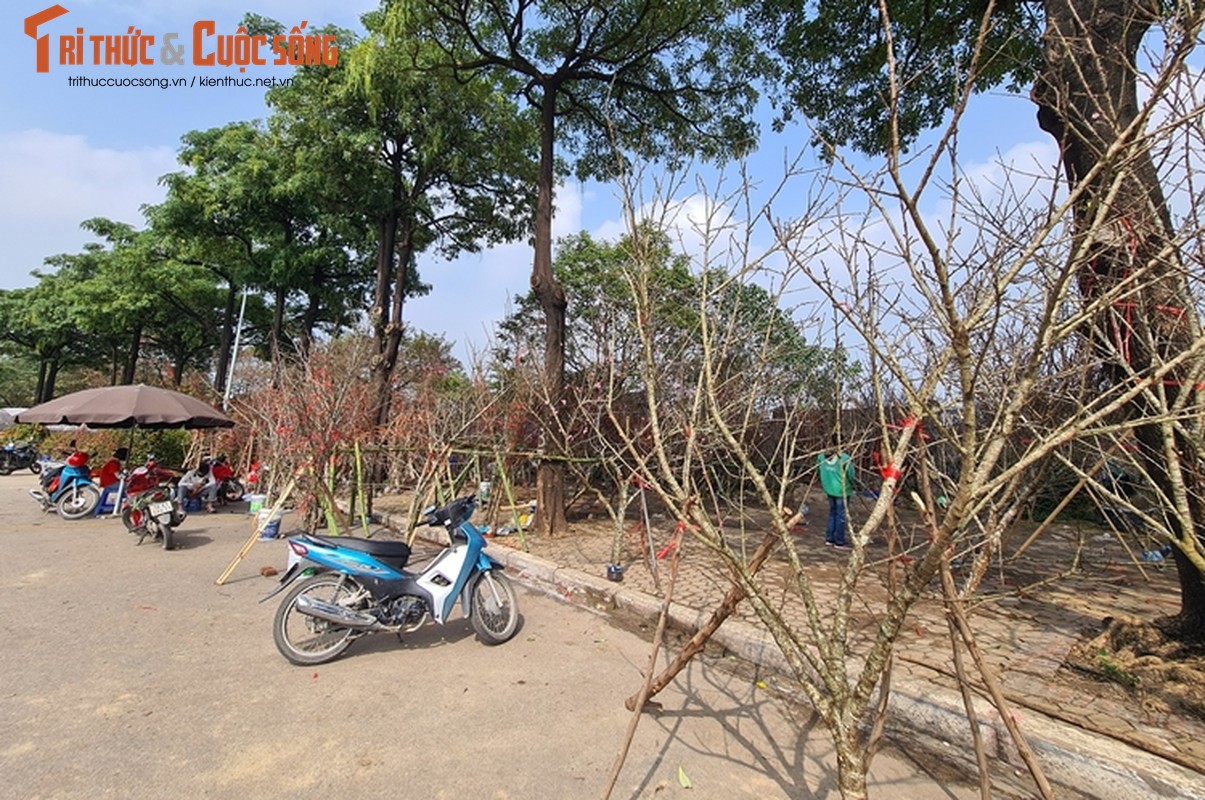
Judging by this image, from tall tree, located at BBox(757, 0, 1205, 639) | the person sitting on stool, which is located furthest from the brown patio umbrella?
tall tree, located at BBox(757, 0, 1205, 639)

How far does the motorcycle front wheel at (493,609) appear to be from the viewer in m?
4.57

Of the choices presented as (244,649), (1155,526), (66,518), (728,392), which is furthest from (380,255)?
(1155,526)

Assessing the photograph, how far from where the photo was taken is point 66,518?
9.59 metres

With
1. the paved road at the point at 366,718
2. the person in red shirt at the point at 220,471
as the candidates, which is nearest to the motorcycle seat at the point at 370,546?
the paved road at the point at 366,718

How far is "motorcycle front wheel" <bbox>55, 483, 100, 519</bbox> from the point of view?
380 inches

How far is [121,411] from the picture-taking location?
9.68 metres

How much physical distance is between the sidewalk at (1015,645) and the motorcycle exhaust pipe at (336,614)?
221cm

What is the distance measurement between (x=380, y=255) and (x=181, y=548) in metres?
9.64

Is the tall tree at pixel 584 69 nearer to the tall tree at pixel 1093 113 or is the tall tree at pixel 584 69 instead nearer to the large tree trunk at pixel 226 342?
the tall tree at pixel 1093 113

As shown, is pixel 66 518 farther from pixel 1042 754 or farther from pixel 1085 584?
pixel 1085 584

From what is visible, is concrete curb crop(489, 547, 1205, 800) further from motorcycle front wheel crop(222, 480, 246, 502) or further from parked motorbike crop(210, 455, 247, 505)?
motorcycle front wheel crop(222, 480, 246, 502)

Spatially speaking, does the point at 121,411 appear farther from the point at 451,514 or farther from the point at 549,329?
the point at 451,514

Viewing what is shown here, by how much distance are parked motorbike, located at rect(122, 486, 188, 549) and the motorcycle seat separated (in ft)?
15.7

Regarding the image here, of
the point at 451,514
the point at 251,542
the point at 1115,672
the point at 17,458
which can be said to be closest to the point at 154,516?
the point at 251,542
